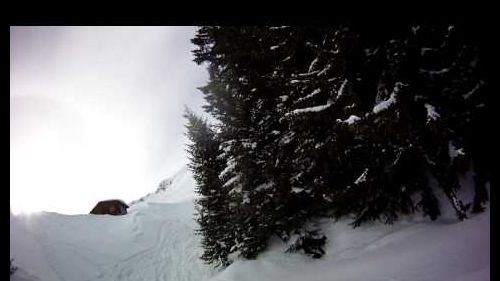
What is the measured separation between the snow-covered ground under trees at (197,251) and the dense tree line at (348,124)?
1.76ft

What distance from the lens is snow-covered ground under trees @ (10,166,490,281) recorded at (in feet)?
23.6

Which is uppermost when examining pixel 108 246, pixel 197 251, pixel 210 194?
pixel 210 194

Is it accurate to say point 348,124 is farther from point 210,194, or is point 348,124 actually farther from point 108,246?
point 108,246

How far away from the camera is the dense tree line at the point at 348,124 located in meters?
7.73

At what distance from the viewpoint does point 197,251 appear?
1988cm

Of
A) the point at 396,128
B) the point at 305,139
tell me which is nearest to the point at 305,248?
the point at 305,139

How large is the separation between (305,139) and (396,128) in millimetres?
2979

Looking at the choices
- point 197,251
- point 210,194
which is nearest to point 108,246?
point 197,251

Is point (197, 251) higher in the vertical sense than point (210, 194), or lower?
lower

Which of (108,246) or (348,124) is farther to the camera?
(108,246)

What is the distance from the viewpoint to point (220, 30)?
535 inches

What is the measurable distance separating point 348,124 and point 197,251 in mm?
14377

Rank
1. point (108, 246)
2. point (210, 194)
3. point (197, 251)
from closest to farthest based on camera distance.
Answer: point (210, 194) < point (197, 251) < point (108, 246)

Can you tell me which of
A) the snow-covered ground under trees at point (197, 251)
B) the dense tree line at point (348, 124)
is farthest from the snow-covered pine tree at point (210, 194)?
the dense tree line at point (348, 124)
